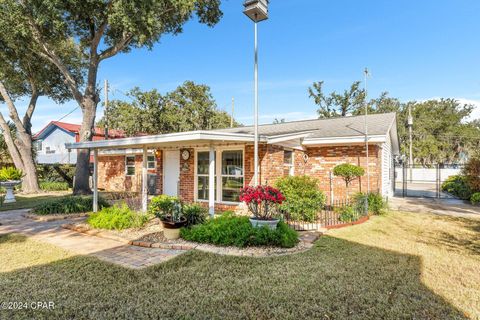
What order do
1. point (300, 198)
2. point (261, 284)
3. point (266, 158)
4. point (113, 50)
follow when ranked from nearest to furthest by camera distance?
point (261, 284) → point (300, 198) → point (266, 158) → point (113, 50)

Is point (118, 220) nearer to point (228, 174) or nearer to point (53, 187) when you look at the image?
point (228, 174)

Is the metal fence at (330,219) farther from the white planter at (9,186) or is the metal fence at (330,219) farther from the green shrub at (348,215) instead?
the white planter at (9,186)

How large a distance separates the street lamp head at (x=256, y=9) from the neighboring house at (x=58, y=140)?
78.6 ft

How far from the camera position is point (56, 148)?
96.0 feet

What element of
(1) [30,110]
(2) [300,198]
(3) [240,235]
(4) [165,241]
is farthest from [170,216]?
(1) [30,110]

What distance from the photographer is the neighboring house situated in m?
27.7

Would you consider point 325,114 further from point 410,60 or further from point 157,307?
point 157,307

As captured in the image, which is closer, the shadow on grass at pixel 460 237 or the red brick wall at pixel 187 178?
the shadow on grass at pixel 460 237

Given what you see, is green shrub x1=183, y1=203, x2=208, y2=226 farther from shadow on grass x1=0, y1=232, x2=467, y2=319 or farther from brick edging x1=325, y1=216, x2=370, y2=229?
brick edging x1=325, y1=216, x2=370, y2=229

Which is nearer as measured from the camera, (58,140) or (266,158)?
(266,158)

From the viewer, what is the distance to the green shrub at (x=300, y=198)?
25.6 ft

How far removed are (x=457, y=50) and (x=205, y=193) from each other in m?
14.6

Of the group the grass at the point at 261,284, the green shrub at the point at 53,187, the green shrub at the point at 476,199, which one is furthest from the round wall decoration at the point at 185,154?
the green shrub at the point at 476,199

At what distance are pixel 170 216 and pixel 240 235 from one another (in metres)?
1.71
